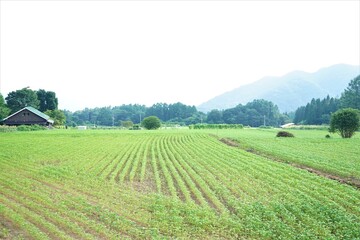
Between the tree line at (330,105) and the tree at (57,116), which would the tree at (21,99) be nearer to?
the tree at (57,116)

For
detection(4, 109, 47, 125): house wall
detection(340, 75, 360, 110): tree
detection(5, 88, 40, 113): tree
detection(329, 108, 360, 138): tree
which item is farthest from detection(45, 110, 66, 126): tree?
detection(340, 75, 360, 110): tree

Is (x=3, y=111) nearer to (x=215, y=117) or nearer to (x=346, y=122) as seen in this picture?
(x=346, y=122)

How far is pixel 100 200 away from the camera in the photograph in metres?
14.0

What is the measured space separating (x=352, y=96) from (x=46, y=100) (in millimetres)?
108112

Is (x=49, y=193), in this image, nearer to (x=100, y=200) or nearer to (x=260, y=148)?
(x=100, y=200)

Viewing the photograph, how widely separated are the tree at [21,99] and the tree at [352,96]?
105381 mm

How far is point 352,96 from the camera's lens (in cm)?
11350

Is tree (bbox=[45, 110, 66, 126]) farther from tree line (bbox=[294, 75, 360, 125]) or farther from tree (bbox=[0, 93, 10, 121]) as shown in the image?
tree line (bbox=[294, 75, 360, 125])

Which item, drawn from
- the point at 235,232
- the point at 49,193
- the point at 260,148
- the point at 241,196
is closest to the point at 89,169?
the point at 49,193

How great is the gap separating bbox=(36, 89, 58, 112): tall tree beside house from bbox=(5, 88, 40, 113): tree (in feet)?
26.6

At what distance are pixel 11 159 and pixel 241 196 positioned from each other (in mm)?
19191

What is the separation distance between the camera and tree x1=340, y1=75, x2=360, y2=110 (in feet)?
368

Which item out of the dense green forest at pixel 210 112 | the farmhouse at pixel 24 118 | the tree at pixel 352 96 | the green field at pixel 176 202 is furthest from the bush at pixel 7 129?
the tree at pixel 352 96

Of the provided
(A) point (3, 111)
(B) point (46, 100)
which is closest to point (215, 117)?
(B) point (46, 100)
